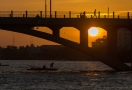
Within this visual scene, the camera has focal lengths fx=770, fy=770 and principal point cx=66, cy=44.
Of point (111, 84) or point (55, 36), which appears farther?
point (55, 36)

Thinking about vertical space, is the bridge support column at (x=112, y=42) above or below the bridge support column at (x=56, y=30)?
below

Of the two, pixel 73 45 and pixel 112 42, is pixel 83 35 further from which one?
pixel 112 42

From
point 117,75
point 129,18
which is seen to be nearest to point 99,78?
point 117,75

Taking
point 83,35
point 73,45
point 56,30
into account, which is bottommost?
point 73,45

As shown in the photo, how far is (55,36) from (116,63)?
33.3ft

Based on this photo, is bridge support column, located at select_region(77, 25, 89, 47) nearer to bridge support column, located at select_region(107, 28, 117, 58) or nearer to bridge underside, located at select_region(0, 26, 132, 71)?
bridge underside, located at select_region(0, 26, 132, 71)

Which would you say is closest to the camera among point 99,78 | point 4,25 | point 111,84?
point 111,84

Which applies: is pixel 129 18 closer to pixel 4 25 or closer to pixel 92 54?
pixel 92 54

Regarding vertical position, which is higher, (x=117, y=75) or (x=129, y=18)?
(x=129, y=18)

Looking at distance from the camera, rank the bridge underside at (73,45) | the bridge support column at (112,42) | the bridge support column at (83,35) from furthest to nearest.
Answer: the bridge support column at (112,42) < the bridge support column at (83,35) < the bridge underside at (73,45)

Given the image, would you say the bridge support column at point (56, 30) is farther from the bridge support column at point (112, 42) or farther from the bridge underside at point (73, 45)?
the bridge support column at point (112, 42)

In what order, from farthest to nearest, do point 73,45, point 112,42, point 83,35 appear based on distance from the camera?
point 112,42, point 83,35, point 73,45

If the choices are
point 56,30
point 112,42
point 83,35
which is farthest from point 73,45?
point 112,42

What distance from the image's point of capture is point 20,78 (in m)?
104
